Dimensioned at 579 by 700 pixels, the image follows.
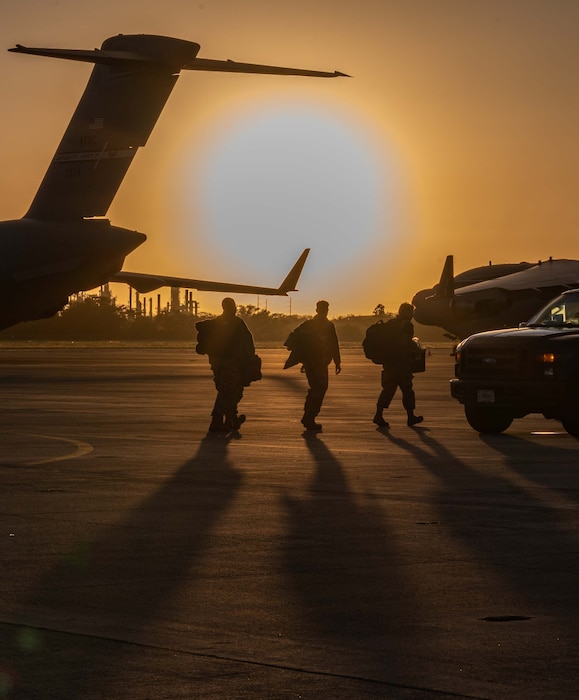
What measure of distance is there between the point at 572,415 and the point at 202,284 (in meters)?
40.4

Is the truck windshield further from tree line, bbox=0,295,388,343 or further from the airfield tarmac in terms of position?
tree line, bbox=0,295,388,343

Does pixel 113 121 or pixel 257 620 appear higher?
pixel 113 121

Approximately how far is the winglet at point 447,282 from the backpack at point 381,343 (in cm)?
2486

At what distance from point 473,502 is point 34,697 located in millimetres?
7197

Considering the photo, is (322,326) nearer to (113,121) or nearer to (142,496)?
(142,496)

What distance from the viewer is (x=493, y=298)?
1789 inches

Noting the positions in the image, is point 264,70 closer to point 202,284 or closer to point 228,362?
point 228,362

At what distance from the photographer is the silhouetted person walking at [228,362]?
69.3ft

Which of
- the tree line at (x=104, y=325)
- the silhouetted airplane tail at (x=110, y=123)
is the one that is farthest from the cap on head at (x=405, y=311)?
the tree line at (x=104, y=325)

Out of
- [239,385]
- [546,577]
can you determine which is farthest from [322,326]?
[546,577]

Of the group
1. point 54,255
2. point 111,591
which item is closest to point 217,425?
point 111,591

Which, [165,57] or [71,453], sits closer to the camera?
[71,453]

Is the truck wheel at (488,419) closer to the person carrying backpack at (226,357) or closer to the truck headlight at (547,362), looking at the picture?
the truck headlight at (547,362)

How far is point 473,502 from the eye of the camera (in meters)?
12.7
